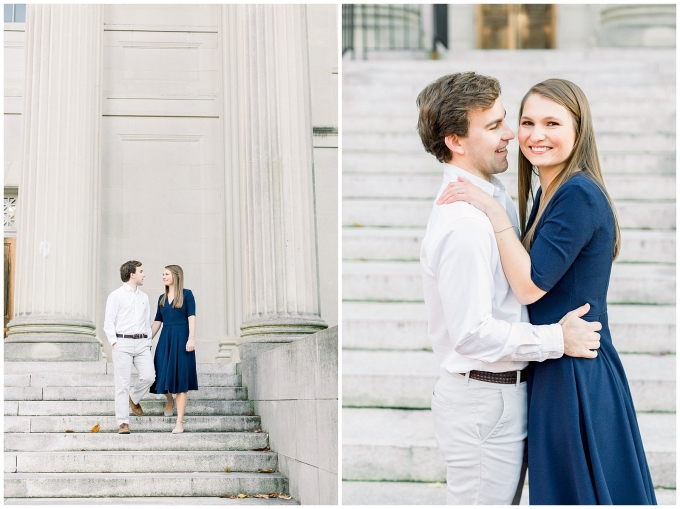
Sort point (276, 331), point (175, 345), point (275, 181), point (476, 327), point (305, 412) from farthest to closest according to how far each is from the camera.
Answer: point (275, 181), point (276, 331), point (175, 345), point (305, 412), point (476, 327)

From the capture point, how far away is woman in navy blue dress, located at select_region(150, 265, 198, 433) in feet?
28.1

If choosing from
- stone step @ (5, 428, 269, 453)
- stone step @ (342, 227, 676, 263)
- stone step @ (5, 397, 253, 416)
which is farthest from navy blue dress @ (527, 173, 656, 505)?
stone step @ (5, 397, 253, 416)

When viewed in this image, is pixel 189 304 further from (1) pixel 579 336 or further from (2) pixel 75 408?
(1) pixel 579 336

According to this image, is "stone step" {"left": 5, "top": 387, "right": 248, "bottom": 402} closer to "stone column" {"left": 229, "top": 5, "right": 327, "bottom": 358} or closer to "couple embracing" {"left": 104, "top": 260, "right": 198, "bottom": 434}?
"couple embracing" {"left": 104, "top": 260, "right": 198, "bottom": 434}

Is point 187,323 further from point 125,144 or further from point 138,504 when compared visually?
point 125,144

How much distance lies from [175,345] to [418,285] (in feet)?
10.0

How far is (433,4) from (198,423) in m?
7.86

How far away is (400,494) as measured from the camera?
519cm

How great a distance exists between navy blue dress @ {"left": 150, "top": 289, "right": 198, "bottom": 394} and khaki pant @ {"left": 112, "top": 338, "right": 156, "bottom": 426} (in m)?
0.12

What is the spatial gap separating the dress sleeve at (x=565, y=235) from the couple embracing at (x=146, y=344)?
230 inches

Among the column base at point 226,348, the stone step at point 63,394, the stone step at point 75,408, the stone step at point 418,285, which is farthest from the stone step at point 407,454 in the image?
the column base at point 226,348

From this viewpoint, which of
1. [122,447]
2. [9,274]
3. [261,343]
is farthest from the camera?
[9,274]

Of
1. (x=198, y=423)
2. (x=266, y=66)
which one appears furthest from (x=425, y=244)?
(x=266, y=66)

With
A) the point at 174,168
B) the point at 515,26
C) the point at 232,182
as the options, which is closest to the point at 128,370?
the point at 232,182
